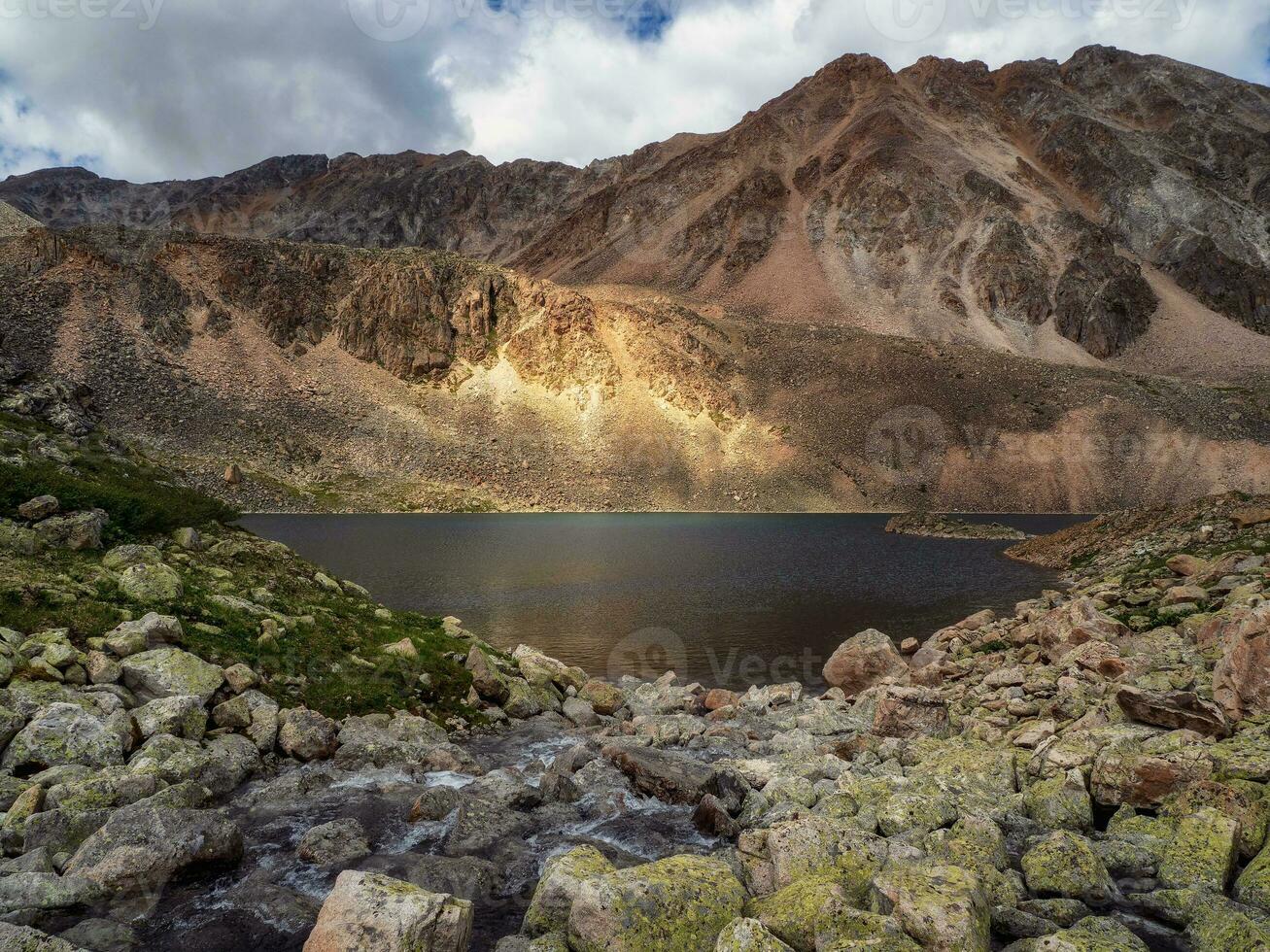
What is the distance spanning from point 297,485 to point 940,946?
108 metres

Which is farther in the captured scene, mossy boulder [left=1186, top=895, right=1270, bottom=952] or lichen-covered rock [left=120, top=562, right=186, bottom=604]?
lichen-covered rock [left=120, top=562, right=186, bottom=604]

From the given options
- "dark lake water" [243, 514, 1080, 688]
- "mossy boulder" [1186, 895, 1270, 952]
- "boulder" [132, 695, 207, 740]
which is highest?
"mossy boulder" [1186, 895, 1270, 952]

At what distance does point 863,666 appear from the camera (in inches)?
953

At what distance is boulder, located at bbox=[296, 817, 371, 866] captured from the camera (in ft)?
32.9

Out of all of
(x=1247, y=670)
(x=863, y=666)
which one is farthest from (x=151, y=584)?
(x=1247, y=670)

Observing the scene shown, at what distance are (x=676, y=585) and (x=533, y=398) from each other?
8431 centimetres

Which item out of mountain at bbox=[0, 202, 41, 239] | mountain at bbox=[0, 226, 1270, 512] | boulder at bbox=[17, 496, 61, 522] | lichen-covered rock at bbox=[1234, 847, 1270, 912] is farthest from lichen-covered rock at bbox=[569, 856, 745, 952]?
mountain at bbox=[0, 202, 41, 239]

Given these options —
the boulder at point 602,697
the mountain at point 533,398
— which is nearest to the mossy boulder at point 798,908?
the boulder at point 602,697

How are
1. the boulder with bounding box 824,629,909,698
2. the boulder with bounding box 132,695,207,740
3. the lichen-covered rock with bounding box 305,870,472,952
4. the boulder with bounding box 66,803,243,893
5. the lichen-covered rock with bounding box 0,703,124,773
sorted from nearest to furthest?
the lichen-covered rock with bounding box 305,870,472,952 → the boulder with bounding box 66,803,243,893 → the lichen-covered rock with bounding box 0,703,124,773 → the boulder with bounding box 132,695,207,740 → the boulder with bounding box 824,629,909,698

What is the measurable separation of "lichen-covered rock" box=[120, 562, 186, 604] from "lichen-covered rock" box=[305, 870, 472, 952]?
1186 cm

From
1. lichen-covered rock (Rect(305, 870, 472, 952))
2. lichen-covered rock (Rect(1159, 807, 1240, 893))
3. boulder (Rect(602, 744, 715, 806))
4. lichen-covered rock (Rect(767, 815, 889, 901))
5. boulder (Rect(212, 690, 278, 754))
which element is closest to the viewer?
lichen-covered rock (Rect(305, 870, 472, 952))

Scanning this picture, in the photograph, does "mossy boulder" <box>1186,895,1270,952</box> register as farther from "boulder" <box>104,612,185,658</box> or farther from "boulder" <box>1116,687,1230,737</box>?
"boulder" <box>104,612,185,658</box>

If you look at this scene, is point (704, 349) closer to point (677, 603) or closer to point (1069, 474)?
point (1069, 474)

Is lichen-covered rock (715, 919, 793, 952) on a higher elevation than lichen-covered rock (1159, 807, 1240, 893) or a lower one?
lower
